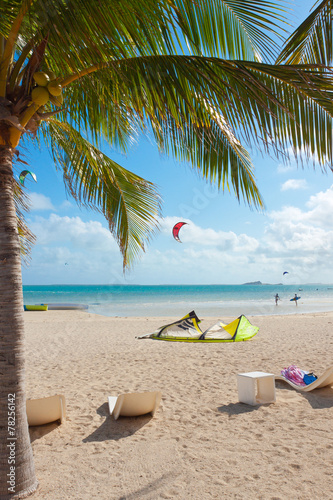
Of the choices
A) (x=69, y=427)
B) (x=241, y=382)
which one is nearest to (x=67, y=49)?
(x=69, y=427)

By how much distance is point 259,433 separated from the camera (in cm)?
364

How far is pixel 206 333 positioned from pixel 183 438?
606 centimetres

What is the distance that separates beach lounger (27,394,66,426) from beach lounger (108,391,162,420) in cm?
59

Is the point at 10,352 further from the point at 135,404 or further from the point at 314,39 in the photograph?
the point at 314,39

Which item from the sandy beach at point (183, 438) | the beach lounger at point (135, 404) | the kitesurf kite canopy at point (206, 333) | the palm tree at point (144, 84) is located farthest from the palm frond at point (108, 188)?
the kitesurf kite canopy at point (206, 333)

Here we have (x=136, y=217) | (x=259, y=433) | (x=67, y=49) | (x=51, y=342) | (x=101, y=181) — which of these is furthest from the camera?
(x=51, y=342)

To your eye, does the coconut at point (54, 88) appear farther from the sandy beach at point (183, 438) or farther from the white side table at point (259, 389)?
the white side table at point (259, 389)

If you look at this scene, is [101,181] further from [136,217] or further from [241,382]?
[241,382]

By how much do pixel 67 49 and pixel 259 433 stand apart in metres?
3.57

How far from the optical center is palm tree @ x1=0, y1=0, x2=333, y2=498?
201 centimetres

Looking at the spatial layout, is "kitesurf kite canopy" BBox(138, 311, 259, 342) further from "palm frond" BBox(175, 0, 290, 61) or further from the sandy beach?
"palm frond" BBox(175, 0, 290, 61)

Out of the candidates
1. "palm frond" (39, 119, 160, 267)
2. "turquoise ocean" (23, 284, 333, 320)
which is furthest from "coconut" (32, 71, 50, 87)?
"turquoise ocean" (23, 284, 333, 320)

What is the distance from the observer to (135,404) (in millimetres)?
3971

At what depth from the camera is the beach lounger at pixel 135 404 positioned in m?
3.92
